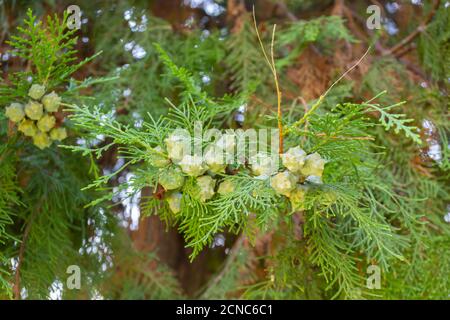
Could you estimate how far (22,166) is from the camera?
98 centimetres

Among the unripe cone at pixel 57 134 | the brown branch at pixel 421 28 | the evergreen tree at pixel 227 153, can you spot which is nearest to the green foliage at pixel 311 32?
the evergreen tree at pixel 227 153

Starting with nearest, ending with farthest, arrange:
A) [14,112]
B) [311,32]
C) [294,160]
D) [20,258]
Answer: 1. [294,160]
2. [14,112]
3. [20,258]
4. [311,32]

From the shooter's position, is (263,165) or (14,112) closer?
(263,165)

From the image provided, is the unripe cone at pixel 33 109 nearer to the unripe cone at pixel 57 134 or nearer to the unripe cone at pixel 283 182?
the unripe cone at pixel 57 134

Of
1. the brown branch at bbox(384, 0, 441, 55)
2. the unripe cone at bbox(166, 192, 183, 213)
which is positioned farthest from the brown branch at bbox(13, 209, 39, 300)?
the brown branch at bbox(384, 0, 441, 55)

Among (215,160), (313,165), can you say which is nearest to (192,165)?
(215,160)

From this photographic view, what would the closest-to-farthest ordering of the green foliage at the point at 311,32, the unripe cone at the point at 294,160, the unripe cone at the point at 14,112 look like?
1. the unripe cone at the point at 294,160
2. the unripe cone at the point at 14,112
3. the green foliage at the point at 311,32

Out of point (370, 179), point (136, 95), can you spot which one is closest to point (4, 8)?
point (136, 95)

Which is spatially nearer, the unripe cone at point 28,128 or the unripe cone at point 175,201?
the unripe cone at point 175,201

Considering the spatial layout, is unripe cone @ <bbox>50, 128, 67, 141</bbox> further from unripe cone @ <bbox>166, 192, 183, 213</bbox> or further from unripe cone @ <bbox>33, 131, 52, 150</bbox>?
unripe cone @ <bbox>166, 192, 183, 213</bbox>

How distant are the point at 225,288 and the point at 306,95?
45 cm

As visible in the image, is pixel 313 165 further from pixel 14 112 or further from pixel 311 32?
pixel 311 32

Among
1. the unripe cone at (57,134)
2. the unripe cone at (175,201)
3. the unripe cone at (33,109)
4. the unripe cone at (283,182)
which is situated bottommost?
the unripe cone at (175,201)
